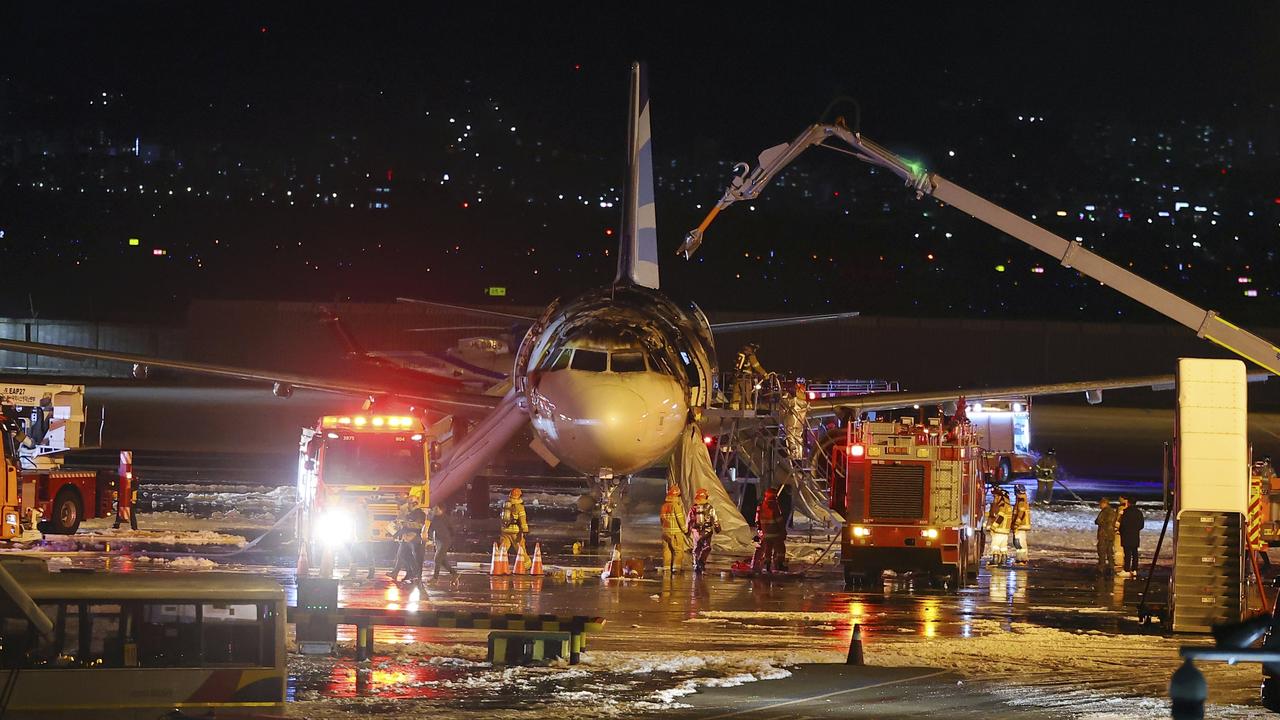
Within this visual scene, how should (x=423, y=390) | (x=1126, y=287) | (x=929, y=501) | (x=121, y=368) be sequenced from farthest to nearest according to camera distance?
1. (x=121, y=368)
2. (x=423, y=390)
3. (x=929, y=501)
4. (x=1126, y=287)

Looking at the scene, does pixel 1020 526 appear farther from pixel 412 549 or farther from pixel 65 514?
pixel 65 514

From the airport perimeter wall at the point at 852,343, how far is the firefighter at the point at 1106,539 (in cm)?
4467

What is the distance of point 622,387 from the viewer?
25.4m

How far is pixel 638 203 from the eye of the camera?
114 feet

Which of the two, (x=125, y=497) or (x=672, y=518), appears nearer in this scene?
(x=672, y=518)

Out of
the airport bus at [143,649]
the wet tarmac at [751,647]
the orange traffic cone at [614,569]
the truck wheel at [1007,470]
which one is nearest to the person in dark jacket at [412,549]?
the wet tarmac at [751,647]

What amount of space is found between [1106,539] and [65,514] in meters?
18.4

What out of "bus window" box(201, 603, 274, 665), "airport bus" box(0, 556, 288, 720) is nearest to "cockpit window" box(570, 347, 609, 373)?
"airport bus" box(0, 556, 288, 720)

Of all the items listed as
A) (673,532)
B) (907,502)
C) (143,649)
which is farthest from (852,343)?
(143,649)

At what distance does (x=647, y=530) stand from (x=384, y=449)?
9723 mm

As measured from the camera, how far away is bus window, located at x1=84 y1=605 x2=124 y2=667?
10.8m

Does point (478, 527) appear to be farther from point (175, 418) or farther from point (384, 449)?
point (175, 418)

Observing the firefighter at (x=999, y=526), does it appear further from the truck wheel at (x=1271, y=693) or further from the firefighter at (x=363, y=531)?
the truck wheel at (x=1271, y=693)

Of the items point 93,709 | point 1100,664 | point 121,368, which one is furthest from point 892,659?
point 121,368
